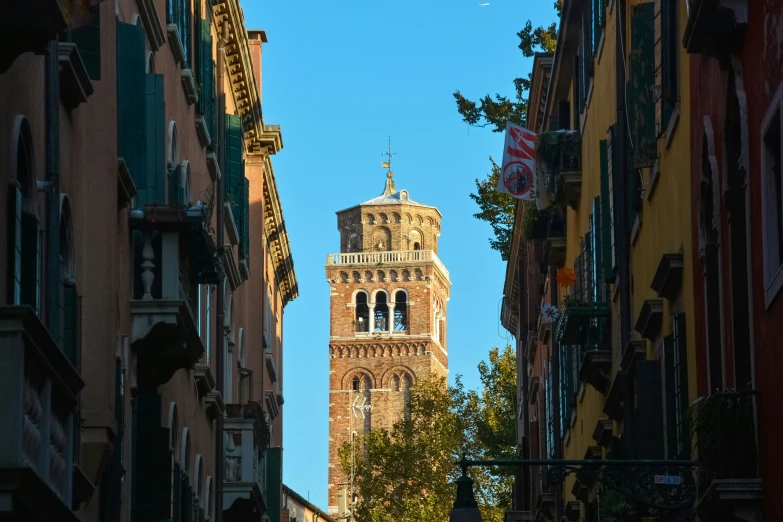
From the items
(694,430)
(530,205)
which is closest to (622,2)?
(694,430)

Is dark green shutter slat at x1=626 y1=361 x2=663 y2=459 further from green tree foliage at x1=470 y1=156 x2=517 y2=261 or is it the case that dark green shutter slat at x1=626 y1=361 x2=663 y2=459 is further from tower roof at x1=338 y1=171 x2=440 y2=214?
tower roof at x1=338 y1=171 x2=440 y2=214

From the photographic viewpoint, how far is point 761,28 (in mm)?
10672

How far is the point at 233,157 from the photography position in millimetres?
28438

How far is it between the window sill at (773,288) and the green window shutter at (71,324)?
17.4 ft

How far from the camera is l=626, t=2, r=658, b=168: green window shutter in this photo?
16.1 metres

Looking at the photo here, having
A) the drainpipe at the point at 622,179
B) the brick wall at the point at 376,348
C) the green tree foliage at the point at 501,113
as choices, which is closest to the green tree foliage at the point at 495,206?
the green tree foliage at the point at 501,113

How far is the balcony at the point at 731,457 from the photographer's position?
36.1ft

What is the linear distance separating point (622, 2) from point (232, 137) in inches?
425

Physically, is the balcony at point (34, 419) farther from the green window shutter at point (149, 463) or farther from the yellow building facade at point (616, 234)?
the green window shutter at point (149, 463)

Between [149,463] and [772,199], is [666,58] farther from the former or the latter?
[149,463]

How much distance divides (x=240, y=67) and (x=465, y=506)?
57.7ft

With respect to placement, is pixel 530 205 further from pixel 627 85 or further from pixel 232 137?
pixel 627 85

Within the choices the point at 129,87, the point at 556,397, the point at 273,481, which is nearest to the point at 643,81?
the point at 129,87

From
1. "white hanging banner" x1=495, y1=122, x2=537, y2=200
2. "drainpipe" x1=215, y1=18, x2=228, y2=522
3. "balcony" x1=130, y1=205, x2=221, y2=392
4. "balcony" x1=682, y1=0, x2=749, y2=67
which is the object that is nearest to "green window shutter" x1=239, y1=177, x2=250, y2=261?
"drainpipe" x1=215, y1=18, x2=228, y2=522
